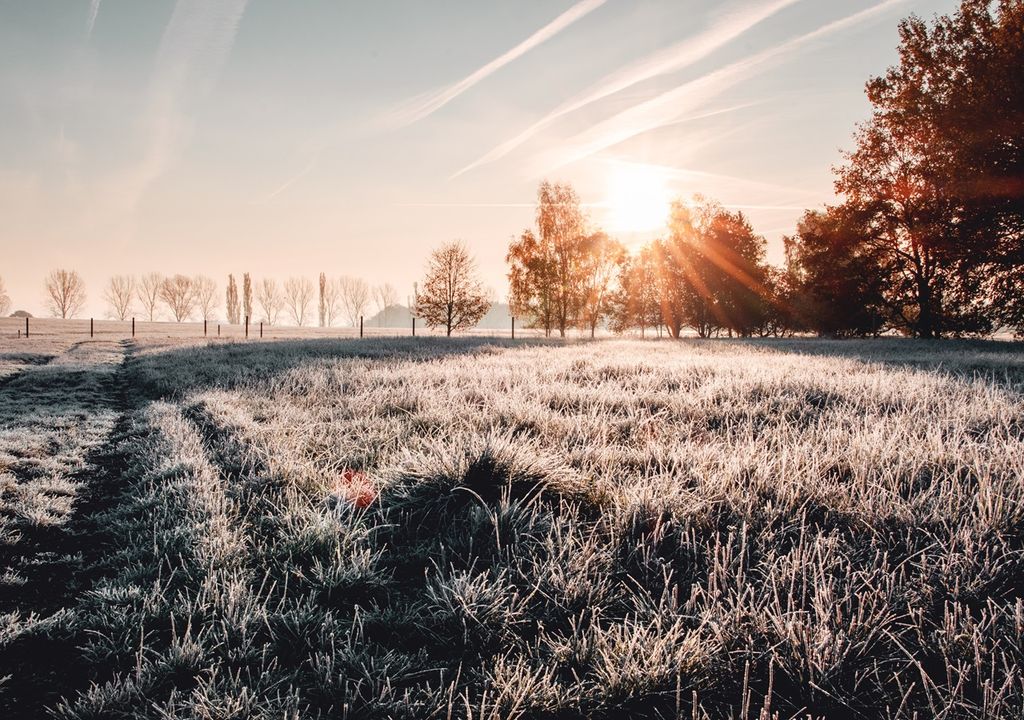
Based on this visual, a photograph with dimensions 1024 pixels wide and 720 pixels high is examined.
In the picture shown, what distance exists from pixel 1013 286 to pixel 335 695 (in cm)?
2964

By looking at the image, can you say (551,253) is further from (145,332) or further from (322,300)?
(322,300)

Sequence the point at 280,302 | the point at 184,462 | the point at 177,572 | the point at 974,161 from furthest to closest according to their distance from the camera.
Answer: the point at 280,302, the point at 974,161, the point at 184,462, the point at 177,572

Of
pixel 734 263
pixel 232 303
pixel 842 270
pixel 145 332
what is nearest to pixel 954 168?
pixel 842 270

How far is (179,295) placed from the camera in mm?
118250

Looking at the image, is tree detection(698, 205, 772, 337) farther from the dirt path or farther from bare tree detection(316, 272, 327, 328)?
bare tree detection(316, 272, 327, 328)

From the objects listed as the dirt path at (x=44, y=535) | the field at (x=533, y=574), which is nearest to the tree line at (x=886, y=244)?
the field at (x=533, y=574)

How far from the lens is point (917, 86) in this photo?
2227 cm

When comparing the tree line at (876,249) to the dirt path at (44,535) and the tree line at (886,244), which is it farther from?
the dirt path at (44,535)

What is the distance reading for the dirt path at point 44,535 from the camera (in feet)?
6.57

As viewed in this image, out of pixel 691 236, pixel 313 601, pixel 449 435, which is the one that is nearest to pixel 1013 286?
pixel 691 236

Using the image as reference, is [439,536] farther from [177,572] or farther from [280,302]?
[280,302]

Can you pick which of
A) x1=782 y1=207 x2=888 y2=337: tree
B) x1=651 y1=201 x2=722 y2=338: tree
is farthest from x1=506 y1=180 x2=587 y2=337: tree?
x1=782 y1=207 x2=888 y2=337: tree

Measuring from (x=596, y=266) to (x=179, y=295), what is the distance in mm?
119157

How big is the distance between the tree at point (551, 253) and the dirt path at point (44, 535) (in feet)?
105
